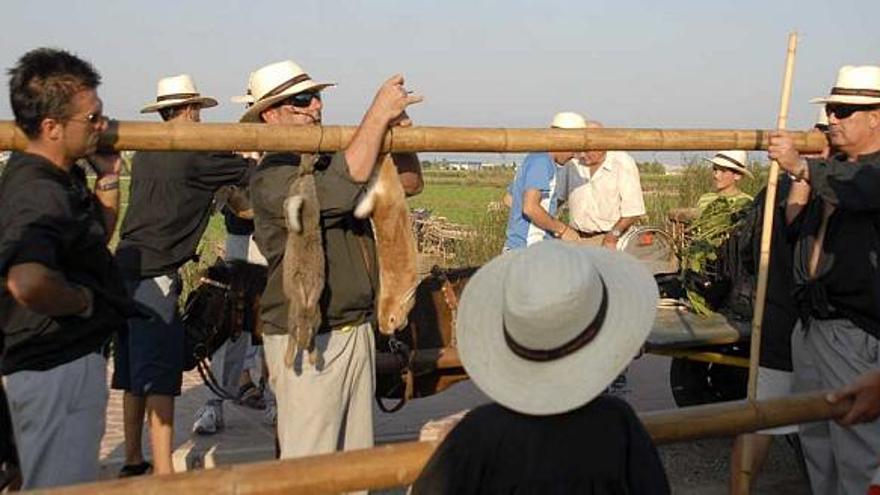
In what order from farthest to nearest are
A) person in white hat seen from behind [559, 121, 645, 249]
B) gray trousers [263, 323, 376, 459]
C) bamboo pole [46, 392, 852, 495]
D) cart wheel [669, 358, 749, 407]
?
person in white hat seen from behind [559, 121, 645, 249] < cart wheel [669, 358, 749, 407] < gray trousers [263, 323, 376, 459] < bamboo pole [46, 392, 852, 495]

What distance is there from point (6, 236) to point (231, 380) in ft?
12.5

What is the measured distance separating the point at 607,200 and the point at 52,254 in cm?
487

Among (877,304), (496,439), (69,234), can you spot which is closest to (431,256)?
(877,304)

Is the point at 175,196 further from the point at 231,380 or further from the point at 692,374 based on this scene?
the point at 692,374

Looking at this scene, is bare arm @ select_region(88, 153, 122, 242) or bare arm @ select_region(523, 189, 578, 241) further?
bare arm @ select_region(523, 189, 578, 241)

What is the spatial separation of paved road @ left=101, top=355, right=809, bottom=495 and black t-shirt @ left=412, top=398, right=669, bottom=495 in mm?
3703

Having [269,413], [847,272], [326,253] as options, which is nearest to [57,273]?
[326,253]

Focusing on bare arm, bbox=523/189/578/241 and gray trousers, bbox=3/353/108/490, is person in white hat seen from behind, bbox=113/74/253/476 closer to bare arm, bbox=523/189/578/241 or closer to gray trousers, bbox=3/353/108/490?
gray trousers, bbox=3/353/108/490

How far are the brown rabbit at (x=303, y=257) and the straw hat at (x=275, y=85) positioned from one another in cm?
46

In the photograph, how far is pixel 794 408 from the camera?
297cm

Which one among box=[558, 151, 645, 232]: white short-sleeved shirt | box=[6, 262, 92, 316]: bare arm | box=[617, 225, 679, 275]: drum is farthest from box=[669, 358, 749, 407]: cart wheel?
box=[6, 262, 92, 316]: bare arm

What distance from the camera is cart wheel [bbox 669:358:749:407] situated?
6652 mm

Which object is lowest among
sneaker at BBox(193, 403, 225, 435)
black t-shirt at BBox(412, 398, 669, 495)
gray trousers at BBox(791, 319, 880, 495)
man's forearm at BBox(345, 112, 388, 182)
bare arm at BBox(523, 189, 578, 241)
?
sneaker at BBox(193, 403, 225, 435)

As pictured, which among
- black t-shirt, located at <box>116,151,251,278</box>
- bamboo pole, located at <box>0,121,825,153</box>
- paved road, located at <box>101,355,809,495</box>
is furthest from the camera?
paved road, located at <box>101,355,809,495</box>
